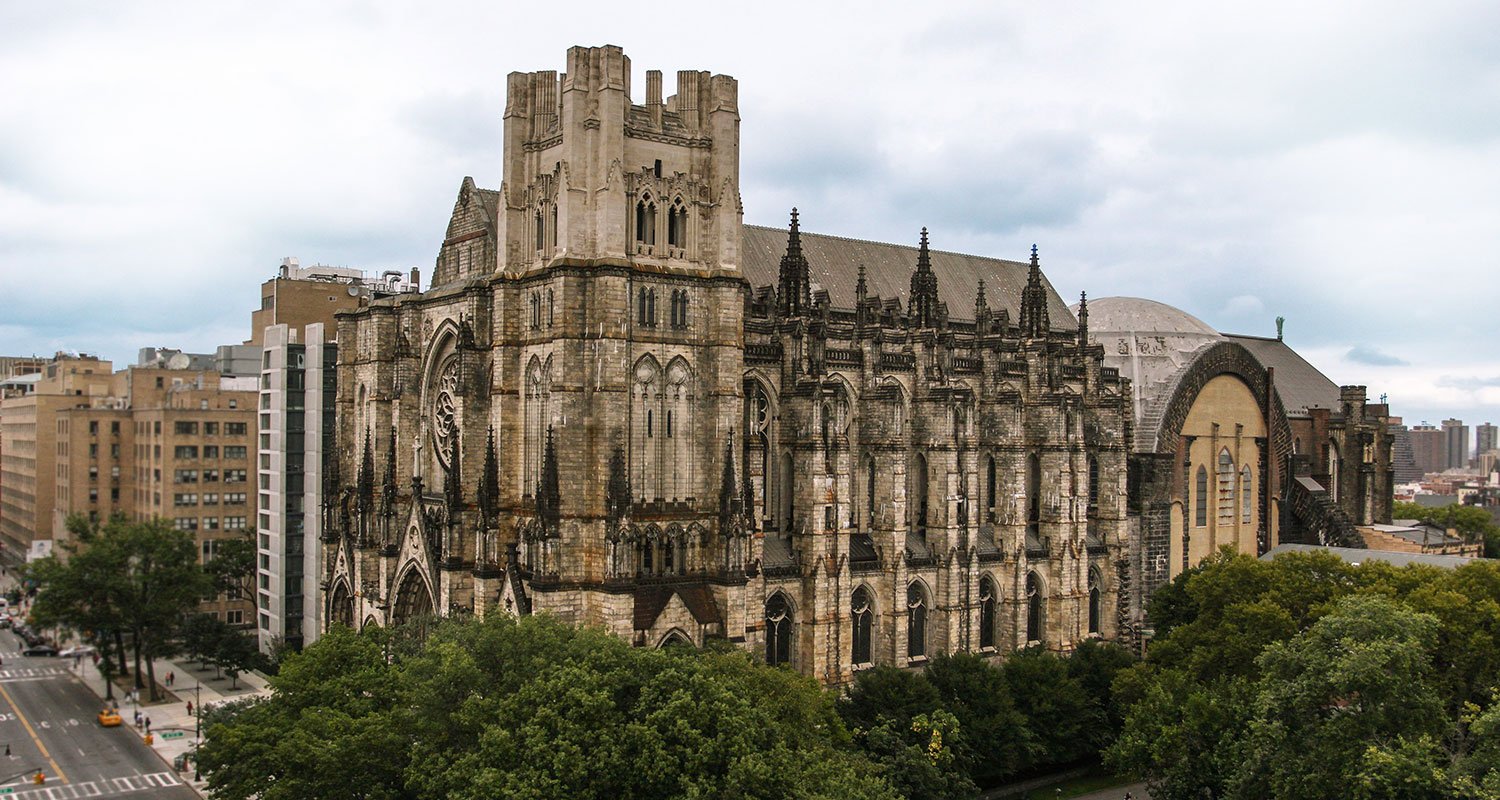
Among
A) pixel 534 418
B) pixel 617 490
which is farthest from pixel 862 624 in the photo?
pixel 534 418

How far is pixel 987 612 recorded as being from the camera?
70.2 meters

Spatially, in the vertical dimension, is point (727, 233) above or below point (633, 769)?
above

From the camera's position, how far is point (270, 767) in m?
45.8

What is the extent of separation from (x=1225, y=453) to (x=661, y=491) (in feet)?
150

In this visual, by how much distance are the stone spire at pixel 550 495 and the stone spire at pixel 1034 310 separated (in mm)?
33339

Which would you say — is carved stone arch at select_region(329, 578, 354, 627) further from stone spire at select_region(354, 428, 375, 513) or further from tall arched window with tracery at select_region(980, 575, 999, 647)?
tall arched window with tracery at select_region(980, 575, 999, 647)

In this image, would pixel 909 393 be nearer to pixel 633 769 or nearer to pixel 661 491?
pixel 661 491

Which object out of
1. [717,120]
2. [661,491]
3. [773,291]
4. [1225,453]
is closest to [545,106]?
[717,120]

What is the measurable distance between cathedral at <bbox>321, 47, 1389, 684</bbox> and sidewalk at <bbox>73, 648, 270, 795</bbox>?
12.8 metres

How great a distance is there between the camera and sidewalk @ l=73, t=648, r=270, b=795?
72463 mm

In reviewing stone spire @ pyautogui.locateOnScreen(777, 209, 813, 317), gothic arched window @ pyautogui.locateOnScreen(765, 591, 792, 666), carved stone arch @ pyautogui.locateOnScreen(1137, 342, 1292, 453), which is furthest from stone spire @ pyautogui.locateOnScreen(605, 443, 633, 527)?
carved stone arch @ pyautogui.locateOnScreen(1137, 342, 1292, 453)

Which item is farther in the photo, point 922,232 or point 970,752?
point 922,232

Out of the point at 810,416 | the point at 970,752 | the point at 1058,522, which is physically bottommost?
the point at 970,752

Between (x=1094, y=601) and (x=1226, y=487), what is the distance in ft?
49.8
